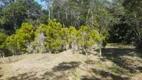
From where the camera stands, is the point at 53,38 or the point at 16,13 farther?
the point at 16,13

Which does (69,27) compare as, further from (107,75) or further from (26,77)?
(26,77)

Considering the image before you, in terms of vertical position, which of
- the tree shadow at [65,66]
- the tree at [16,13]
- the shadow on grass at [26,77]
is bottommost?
the shadow on grass at [26,77]

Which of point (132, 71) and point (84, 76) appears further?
point (132, 71)

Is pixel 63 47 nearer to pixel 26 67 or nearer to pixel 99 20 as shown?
pixel 99 20

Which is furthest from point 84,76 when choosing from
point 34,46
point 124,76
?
point 34,46

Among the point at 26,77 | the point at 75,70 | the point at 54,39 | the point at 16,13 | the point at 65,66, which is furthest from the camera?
the point at 16,13

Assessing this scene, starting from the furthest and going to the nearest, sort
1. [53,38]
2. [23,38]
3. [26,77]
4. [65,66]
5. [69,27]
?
1. [69,27]
2. [23,38]
3. [53,38]
4. [65,66]
5. [26,77]

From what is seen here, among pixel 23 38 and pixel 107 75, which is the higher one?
pixel 23 38

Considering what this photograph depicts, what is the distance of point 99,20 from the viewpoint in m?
17.4

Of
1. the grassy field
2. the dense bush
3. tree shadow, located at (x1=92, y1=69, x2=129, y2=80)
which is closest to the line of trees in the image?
the dense bush

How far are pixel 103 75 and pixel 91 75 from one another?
0.74 m

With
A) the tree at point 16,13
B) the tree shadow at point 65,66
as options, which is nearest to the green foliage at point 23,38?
the tree shadow at point 65,66

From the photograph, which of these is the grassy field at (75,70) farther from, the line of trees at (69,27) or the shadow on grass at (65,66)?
the line of trees at (69,27)

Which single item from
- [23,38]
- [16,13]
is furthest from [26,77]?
[16,13]
